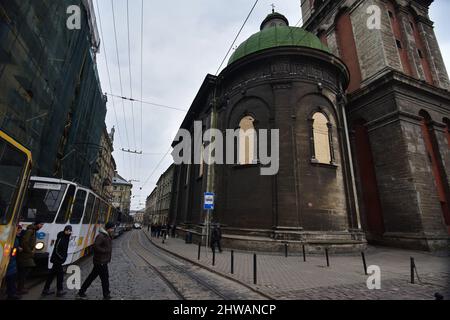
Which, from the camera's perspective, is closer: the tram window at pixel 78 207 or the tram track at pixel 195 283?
the tram track at pixel 195 283

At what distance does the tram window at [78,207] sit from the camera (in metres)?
7.71

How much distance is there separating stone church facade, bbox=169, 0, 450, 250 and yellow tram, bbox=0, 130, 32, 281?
10.8 meters

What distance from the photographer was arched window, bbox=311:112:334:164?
14852mm

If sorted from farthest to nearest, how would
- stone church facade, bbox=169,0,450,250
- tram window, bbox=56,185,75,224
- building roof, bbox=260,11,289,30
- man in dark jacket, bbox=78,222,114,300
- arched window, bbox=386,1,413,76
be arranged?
building roof, bbox=260,11,289,30
arched window, bbox=386,1,413,76
stone church facade, bbox=169,0,450,250
tram window, bbox=56,185,75,224
man in dark jacket, bbox=78,222,114,300

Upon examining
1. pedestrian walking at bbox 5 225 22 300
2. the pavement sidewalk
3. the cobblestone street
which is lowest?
the cobblestone street

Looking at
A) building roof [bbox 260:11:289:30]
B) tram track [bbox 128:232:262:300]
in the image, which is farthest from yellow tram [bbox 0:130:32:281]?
building roof [bbox 260:11:289:30]

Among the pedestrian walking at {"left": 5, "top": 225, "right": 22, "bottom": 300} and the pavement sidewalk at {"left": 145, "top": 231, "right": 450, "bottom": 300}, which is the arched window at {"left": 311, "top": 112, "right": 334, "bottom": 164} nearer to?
the pavement sidewalk at {"left": 145, "top": 231, "right": 450, "bottom": 300}

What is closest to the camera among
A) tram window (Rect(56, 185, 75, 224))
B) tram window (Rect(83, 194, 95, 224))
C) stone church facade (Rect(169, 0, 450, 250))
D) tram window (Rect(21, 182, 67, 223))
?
tram window (Rect(21, 182, 67, 223))

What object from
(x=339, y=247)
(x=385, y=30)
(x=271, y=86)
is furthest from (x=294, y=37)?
(x=339, y=247)

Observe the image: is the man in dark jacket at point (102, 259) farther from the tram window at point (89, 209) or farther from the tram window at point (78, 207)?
the tram window at point (89, 209)

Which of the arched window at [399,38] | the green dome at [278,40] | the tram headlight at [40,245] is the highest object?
the arched window at [399,38]

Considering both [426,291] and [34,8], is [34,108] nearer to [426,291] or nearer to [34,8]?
[34,8]

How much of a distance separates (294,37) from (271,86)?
194 inches

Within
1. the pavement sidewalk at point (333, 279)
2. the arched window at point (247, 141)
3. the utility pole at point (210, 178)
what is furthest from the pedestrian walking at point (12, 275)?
the arched window at point (247, 141)
